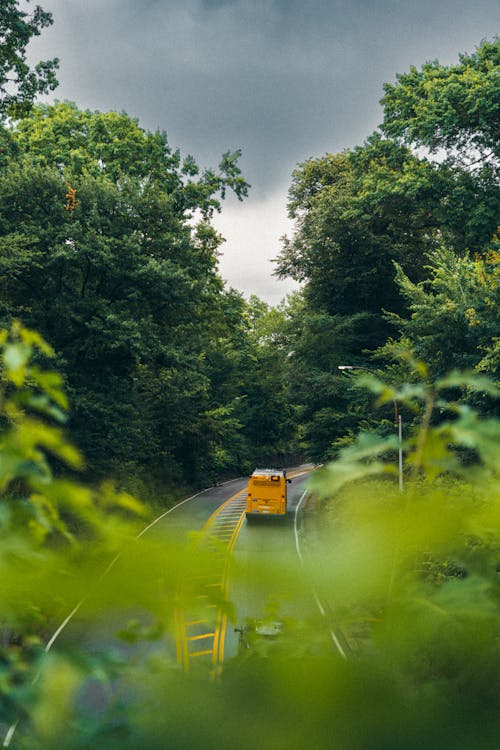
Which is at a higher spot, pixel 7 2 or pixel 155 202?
pixel 7 2

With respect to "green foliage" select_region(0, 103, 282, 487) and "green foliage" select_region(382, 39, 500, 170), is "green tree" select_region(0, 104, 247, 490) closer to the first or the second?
"green foliage" select_region(0, 103, 282, 487)

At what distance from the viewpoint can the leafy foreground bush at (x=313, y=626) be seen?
0.98 metres

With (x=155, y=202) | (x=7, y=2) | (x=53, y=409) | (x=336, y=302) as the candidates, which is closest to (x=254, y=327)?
(x=336, y=302)

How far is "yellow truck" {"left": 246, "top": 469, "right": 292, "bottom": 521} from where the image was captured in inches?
1144

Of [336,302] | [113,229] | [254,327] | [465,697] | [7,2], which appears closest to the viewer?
[465,697]

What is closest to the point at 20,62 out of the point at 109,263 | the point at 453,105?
the point at 109,263

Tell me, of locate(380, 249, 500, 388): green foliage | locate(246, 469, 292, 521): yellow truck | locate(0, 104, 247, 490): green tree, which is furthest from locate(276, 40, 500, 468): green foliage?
locate(0, 104, 247, 490): green tree

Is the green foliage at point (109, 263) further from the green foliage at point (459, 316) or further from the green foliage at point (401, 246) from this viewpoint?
the green foliage at point (459, 316)

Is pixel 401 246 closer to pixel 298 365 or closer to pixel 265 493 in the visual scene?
pixel 298 365

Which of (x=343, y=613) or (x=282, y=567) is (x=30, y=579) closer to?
(x=282, y=567)

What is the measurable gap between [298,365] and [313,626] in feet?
91.6

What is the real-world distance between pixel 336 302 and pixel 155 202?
11.7m

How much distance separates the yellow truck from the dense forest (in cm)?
251

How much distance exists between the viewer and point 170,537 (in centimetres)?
119
